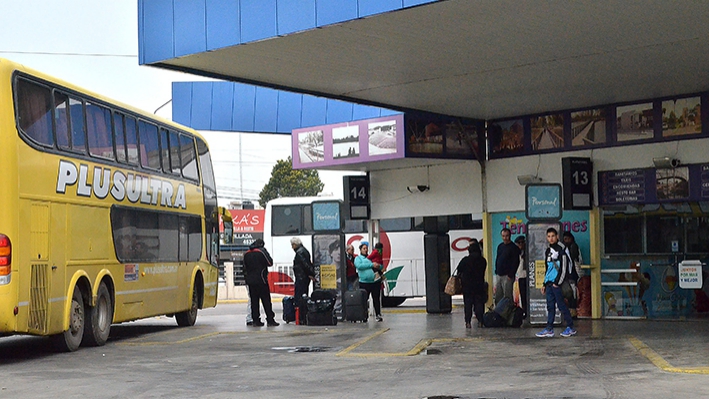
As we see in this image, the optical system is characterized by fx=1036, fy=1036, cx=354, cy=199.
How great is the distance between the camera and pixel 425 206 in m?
23.1

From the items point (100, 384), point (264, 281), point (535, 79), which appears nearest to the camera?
point (100, 384)

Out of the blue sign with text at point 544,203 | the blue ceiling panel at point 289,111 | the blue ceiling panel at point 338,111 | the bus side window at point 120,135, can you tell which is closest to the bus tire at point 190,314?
the bus side window at point 120,135

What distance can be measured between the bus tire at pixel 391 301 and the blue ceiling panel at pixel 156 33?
53.1ft

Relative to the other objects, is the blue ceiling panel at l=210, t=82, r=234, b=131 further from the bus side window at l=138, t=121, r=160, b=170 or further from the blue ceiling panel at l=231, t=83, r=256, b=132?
the bus side window at l=138, t=121, r=160, b=170

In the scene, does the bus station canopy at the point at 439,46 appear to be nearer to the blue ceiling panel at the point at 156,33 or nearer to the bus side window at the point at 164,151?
the blue ceiling panel at the point at 156,33

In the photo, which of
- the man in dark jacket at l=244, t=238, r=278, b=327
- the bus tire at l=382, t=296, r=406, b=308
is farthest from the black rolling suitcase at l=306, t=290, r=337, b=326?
the bus tire at l=382, t=296, r=406, b=308

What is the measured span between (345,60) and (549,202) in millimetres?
5246

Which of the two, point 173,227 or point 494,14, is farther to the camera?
point 173,227

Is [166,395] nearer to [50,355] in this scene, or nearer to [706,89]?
[50,355]

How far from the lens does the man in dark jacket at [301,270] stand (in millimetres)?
21016

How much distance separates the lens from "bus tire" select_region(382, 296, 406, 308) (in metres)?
29.9

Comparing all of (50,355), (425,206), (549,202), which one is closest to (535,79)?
(549,202)

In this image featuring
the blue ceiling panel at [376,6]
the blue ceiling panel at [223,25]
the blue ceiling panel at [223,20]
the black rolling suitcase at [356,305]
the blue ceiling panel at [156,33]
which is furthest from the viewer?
the black rolling suitcase at [356,305]

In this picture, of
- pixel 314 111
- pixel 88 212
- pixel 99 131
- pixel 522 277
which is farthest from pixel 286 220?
pixel 88 212
